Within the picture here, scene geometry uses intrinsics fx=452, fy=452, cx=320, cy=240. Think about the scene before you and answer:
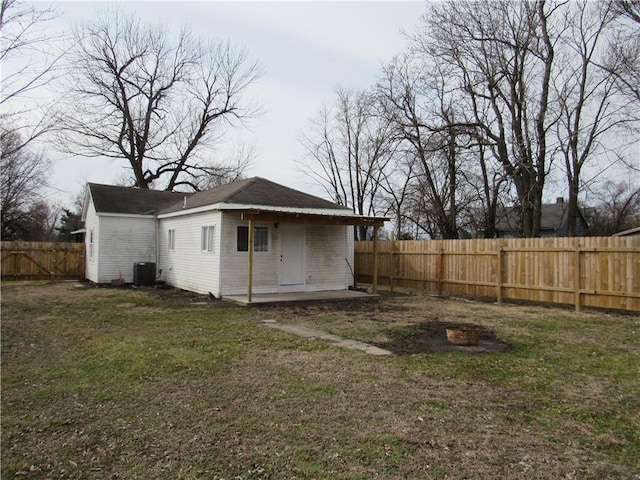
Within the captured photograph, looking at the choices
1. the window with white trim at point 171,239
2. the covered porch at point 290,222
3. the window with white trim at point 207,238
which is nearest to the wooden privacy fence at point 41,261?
the window with white trim at point 171,239

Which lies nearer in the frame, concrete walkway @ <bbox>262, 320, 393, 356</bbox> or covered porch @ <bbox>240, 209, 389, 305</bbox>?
concrete walkway @ <bbox>262, 320, 393, 356</bbox>

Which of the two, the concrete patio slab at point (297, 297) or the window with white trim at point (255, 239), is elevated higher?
the window with white trim at point (255, 239)

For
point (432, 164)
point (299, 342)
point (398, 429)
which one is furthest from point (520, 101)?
point (398, 429)

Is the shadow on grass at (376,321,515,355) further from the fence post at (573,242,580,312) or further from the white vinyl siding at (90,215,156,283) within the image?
the white vinyl siding at (90,215,156,283)

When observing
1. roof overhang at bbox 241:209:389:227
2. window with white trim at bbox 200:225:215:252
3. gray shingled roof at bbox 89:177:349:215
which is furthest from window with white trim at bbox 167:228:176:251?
roof overhang at bbox 241:209:389:227

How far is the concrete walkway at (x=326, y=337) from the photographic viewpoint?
6.78m

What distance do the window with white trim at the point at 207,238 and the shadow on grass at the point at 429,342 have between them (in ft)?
23.6

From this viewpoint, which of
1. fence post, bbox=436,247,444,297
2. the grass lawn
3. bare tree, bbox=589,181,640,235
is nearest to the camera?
the grass lawn

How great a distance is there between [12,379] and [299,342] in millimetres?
3846

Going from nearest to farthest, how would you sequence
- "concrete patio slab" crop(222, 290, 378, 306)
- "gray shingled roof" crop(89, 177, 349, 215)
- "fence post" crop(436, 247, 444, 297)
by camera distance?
"concrete patio slab" crop(222, 290, 378, 306) → "gray shingled roof" crop(89, 177, 349, 215) → "fence post" crop(436, 247, 444, 297)

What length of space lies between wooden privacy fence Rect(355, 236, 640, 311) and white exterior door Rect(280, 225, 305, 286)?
409cm

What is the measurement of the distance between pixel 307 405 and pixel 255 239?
31.5ft

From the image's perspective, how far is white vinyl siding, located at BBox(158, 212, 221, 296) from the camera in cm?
1343

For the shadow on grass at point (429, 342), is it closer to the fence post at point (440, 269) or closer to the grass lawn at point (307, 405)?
the grass lawn at point (307, 405)
